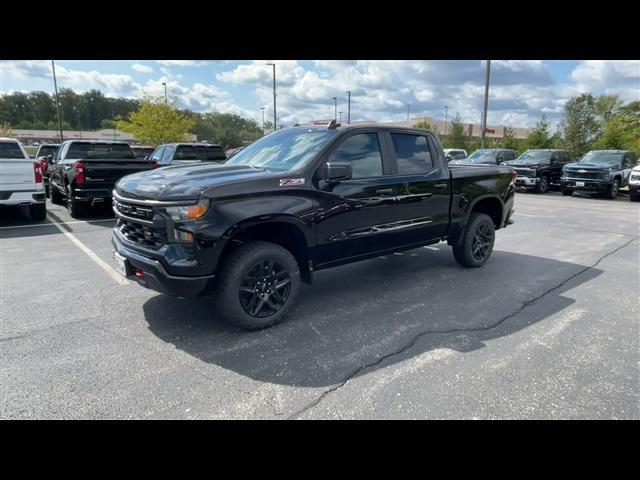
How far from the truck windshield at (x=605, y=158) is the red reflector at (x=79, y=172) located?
61.6 feet

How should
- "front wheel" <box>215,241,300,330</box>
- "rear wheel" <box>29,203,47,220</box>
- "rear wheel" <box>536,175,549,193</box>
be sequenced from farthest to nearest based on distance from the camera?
"rear wheel" <box>536,175,549,193</box> < "rear wheel" <box>29,203,47,220</box> < "front wheel" <box>215,241,300,330</box>

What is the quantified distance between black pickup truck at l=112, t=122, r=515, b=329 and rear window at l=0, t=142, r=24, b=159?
700 centimetres

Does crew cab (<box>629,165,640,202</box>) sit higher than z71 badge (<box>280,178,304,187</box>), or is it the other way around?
z71 badge (<box>280,178,304,187</box>)

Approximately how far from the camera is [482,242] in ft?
19.6

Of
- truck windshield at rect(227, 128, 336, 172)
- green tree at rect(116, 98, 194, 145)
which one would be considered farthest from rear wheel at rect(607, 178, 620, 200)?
green tree at rect(116, 98, 194, 145)

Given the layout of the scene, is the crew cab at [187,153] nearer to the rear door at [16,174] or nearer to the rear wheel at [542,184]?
the rear door at [16,174]

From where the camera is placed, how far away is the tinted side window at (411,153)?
15.6 ft

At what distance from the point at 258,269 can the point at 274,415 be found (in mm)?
1441

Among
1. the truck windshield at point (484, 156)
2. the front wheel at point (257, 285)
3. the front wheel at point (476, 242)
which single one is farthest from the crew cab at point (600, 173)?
the front wheel at point (257, 285)

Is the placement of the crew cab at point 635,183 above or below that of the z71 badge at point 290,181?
below

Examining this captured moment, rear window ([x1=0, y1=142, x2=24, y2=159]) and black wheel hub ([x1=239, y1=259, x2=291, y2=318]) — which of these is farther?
rear window ([x1=0, y1=142, x2=24, y2=159])

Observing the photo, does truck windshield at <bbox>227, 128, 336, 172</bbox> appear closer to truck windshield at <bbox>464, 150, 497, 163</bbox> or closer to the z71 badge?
the z71 badge

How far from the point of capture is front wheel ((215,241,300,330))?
351 cm
